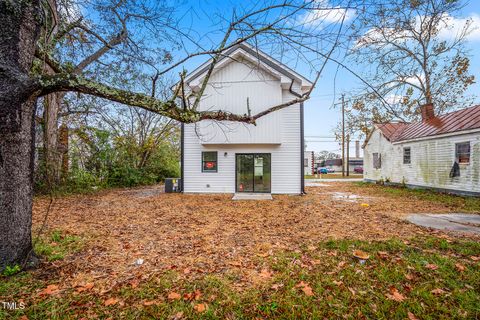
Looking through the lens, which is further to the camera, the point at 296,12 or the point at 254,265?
the point at 254,265

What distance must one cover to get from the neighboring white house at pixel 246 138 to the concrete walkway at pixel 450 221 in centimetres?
526

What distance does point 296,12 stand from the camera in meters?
2.79

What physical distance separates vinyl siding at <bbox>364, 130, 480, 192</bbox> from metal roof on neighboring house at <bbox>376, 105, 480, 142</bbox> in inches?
14.4

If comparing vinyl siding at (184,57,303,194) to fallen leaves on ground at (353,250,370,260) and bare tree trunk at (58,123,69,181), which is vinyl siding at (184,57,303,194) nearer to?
bare tree trunk at (58,123,69,181)

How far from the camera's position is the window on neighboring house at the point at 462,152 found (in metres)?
10.3

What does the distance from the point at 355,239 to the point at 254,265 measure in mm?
2283

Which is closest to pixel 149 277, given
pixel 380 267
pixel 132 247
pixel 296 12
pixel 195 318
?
pixel 195 318

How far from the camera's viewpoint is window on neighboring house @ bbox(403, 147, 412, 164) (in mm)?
14000

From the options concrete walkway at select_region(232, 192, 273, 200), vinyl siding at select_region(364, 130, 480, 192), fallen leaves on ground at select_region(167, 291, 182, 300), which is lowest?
concrete walkway at select_region(232, 192, 273, 200)

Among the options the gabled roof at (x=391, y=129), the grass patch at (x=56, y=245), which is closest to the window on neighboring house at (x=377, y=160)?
the gabled roof at (x=391, y=129)

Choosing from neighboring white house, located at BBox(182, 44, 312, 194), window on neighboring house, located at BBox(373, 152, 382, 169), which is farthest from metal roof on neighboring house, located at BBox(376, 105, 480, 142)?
neighboring white house, located at BBox(182, 44, 312, 194)

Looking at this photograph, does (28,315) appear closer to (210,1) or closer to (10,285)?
(10,285)

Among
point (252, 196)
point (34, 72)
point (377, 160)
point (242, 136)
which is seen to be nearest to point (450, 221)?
point (252, 196)

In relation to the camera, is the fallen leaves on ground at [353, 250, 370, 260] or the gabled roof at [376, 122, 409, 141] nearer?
the fallen leaves on ground at [353, 250, 370, 260]
